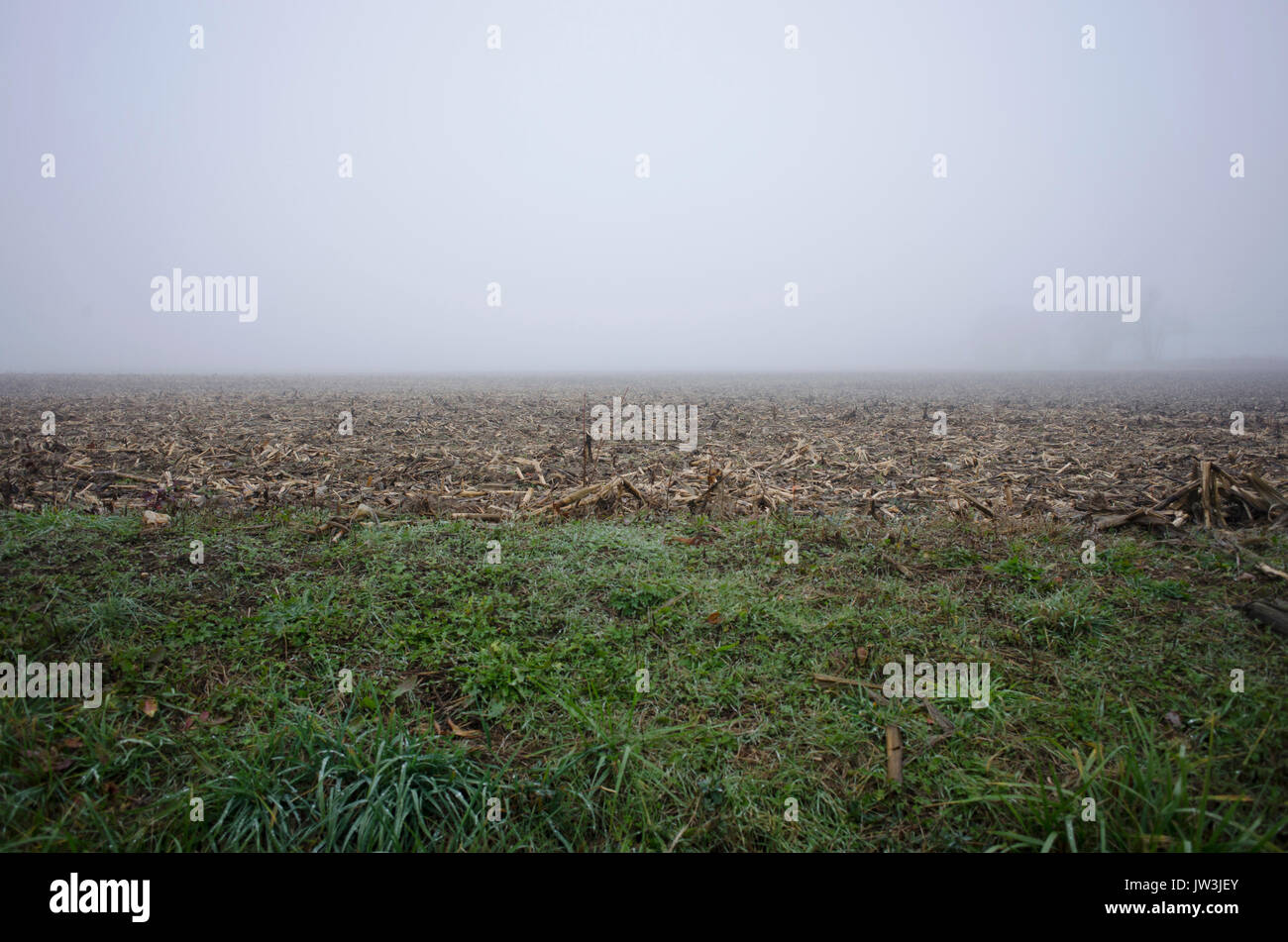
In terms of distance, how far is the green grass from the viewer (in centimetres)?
283

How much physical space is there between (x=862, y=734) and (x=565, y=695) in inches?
73.5

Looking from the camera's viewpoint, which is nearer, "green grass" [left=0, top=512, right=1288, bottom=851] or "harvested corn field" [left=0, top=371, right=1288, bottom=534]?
"green grass" [left=0, top=512, right=1288, bottom=851]

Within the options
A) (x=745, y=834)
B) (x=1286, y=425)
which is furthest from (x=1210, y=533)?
(x=1286, y=425)

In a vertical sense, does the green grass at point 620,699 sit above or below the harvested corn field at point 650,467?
below

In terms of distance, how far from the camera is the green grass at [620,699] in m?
2.83

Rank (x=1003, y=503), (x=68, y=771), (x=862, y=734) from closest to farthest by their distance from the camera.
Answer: (x=68, y=771)
(x=862, y=734)
(x=1003, y=503)

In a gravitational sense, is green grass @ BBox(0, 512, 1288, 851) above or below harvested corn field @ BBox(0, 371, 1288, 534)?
below

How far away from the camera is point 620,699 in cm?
380

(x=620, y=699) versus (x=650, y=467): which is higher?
(x=650, y=467)

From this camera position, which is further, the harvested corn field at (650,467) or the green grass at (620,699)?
the harvested corn field at (650,467)

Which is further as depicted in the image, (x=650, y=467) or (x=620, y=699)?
(x=650, y=467)

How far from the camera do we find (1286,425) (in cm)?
1614
